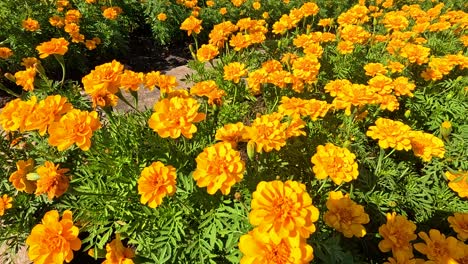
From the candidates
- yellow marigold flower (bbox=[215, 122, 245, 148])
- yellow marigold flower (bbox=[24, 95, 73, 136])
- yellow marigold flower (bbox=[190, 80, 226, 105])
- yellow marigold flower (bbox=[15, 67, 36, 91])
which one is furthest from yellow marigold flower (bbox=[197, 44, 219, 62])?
yellow marigold flower (bbox=[24, 95, 73, 136])

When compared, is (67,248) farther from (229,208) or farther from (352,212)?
(352,212)

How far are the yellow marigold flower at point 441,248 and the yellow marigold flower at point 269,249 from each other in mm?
735

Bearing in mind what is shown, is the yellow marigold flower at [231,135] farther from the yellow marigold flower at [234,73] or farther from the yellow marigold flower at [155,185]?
the yellow marigold flower at [234,73]

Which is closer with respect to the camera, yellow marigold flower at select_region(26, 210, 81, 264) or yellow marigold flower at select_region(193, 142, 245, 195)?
yellow marigold flower at select_region(26, 210, 81, 264)

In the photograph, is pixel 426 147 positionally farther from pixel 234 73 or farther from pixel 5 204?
pixel 5 204

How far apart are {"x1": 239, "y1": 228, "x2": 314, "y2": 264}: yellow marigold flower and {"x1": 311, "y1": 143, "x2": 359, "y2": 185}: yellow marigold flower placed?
50cm

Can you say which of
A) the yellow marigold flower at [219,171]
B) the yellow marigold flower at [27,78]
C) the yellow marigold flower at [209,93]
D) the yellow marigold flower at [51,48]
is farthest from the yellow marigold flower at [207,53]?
the yellow marigold flower at [219,171]

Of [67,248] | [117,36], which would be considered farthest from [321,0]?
[67,248]

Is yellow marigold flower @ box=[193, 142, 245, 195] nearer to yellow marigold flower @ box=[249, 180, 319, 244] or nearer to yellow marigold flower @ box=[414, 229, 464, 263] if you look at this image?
yellow marigold flower @ box=[249, 180, 319, 244]

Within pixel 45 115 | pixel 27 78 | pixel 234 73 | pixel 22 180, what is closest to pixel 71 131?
pixel 45 115

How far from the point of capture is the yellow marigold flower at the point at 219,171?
132cm

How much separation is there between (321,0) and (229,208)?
→ 19.5 ft

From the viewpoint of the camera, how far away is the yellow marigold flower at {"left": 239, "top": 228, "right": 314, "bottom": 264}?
108 cm

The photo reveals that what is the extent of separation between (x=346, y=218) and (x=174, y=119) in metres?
0.93
